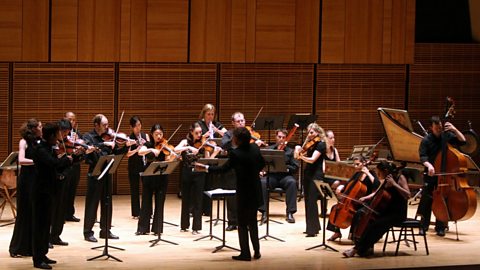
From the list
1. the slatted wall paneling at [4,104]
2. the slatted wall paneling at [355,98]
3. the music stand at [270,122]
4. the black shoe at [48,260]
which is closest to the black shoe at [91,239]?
the black shoe at [48,260]

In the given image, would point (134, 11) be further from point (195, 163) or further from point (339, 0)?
point (195, 163)

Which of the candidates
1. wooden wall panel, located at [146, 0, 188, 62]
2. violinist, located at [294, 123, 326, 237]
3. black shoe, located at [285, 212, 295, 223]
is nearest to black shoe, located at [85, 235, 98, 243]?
violinist, located at [294, 123, 326, 237]

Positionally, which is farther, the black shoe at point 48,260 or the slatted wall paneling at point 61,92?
the slatted wall paneling at point 61,92

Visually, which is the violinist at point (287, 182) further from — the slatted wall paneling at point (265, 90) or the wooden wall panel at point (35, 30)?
the wooden wall panel at point (35, 30)

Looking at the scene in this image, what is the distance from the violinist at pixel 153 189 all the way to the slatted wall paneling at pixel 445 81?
5378mm

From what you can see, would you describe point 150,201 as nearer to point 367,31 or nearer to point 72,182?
point 72,182

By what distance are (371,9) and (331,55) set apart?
1005 millimetres

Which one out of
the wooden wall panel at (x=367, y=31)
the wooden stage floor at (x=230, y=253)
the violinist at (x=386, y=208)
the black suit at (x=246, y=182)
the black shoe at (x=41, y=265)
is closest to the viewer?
the black shoe at (x=41, y=265)

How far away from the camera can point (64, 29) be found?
12398mm

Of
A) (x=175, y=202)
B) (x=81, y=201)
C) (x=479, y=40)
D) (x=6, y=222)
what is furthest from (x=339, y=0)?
(x=6, y=222)

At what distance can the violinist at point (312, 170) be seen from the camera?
9.59m

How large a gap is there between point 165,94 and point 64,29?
6.08ft

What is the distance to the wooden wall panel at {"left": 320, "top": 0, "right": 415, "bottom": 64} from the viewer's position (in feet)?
43.7

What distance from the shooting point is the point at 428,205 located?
9797 mm
